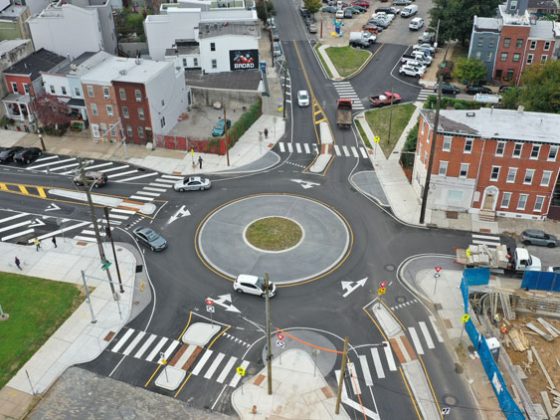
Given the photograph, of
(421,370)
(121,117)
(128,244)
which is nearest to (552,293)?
(421,370)

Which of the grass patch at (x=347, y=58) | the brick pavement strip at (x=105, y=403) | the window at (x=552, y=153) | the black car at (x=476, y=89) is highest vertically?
the window at (x=552, y=153)

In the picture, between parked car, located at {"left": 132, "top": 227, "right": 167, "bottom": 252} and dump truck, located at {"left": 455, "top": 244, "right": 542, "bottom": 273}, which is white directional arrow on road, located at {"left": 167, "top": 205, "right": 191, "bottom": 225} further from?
dump truck, located at {"left": 455, "top": 244, "right": 542, "bottom": 273}

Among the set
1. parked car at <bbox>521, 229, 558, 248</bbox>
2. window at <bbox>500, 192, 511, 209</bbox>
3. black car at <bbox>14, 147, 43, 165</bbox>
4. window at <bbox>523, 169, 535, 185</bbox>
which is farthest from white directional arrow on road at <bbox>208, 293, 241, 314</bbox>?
black car at <bbox>14, 147, 43, 165</bbox>

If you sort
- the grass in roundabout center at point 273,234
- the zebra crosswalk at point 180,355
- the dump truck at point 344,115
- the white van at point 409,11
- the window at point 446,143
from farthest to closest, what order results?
the white van at point 409,11 → the dump truck at point 344,115 → the window at point 446,143 → the grass in roundabout center at point 273,234 → the zebra crosswalk at point 180,355

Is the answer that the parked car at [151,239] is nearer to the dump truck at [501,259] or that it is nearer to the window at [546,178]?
the dump truck at [501,259]

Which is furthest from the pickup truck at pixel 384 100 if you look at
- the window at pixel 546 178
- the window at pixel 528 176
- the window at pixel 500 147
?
the window at pixel 546 178

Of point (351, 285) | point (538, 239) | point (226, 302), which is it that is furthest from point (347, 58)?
point (226, 302)

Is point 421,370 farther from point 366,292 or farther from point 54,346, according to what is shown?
point 54,346
